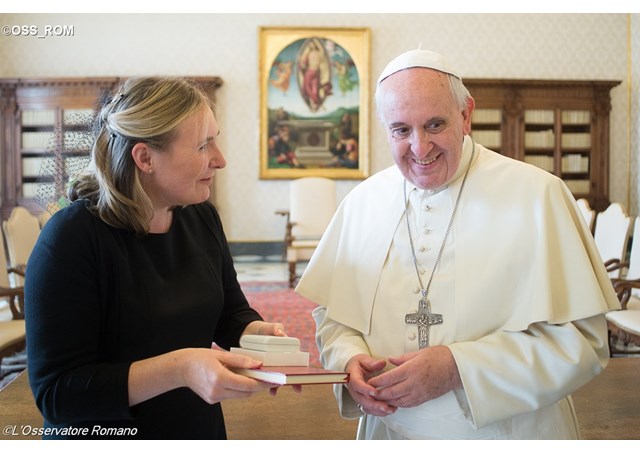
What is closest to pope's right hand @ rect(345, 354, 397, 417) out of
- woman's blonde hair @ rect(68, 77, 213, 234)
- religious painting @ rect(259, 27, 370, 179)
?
woman's blonde hair @ rect(68, 77, 213, 234)

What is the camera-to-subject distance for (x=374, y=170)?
458 inches

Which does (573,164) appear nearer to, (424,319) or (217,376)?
(424,319)

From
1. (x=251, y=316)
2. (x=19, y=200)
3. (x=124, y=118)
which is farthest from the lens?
(x=19, y=200)

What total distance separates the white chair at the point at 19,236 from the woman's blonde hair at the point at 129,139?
4063 mm

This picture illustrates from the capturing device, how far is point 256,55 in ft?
37.4

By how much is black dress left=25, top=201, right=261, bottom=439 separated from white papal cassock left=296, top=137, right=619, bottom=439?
46 cm

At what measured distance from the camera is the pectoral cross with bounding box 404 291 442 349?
1956 millimetres

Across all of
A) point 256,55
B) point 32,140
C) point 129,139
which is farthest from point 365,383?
point 32,140

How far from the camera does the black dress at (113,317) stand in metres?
1.51

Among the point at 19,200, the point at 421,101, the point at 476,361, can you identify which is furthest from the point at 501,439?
the point at 19,200

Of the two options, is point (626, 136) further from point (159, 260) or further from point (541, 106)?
point (159, 260)

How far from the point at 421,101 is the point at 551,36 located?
1095 cm

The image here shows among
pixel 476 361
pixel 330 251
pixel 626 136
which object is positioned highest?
pixel 626 136

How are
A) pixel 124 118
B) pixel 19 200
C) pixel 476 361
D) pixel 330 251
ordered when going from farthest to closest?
pixel 19 200, pixel 330 251, pixel 476 361, pixel 124 118
